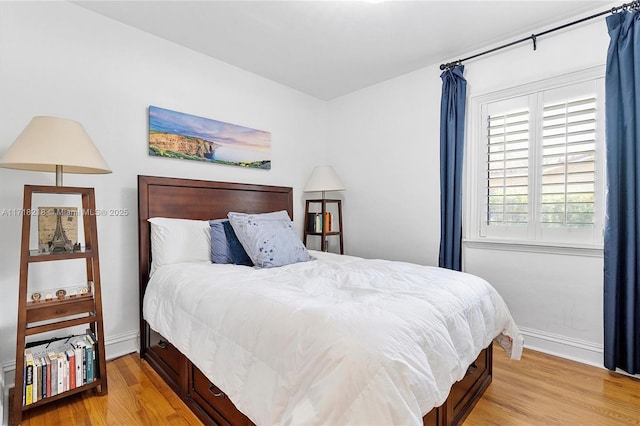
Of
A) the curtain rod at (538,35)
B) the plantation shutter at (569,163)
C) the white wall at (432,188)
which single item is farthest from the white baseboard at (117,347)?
the curtain rod at (538,35)

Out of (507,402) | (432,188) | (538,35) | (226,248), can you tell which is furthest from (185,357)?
(538,35)

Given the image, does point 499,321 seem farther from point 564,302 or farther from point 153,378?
point 153,378

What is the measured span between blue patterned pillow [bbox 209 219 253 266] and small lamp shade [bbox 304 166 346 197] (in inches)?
49.4

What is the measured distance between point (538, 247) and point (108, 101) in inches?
137

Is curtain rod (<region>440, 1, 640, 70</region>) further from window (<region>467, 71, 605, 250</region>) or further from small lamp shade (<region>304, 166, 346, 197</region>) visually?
small lamp shade (<region>304, 166, 346, 197</region>)

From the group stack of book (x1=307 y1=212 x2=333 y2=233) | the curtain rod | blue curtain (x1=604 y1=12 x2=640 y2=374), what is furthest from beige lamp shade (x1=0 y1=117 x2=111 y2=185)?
blue curtain (x1=604 y1=12 x2=640 y2=374)

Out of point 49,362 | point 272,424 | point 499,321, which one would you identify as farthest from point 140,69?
point 499,321

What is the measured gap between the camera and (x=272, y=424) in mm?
1062

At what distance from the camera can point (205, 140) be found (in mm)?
2807

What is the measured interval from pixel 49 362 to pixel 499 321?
2506mm

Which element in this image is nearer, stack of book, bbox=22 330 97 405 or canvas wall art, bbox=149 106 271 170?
stack of book, bbox=22 330 97 405

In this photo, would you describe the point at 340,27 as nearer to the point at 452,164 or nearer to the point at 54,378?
the point at 452,164

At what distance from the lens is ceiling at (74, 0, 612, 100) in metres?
2.15

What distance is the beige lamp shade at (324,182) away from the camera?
340cm
